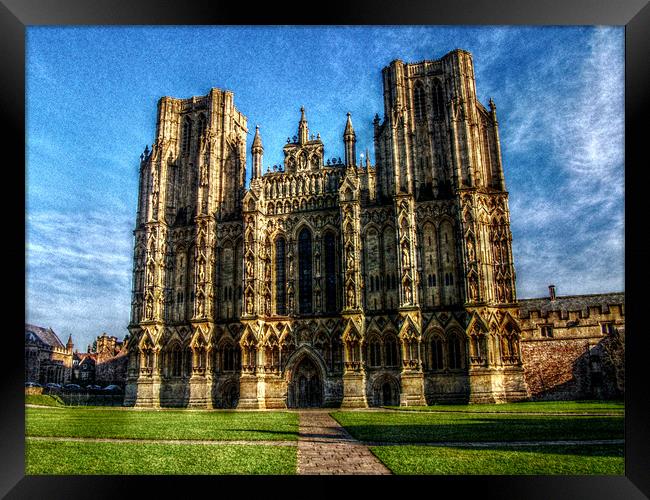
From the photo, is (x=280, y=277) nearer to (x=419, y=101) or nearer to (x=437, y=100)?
(x=419, y=101)

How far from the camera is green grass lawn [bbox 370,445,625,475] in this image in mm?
11688

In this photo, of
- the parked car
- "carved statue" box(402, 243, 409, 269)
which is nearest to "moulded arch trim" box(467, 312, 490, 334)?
"carved statue" box(402, 243, 409, 269)

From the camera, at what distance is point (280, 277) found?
115 feet

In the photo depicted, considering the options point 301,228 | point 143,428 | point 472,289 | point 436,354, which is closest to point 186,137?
point 301,228

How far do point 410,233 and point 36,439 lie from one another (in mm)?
22111

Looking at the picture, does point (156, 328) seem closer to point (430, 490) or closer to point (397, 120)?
point (397, 120)

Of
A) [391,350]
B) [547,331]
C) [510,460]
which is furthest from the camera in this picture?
[391,350]

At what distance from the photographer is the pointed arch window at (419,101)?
34.6 m

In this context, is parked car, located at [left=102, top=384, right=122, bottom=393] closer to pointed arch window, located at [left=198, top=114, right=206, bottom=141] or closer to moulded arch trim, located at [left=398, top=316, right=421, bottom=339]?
pointed arch window, located at [left=198, top=114, right=206, bottom=141]

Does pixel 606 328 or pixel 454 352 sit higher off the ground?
pixel 606 328

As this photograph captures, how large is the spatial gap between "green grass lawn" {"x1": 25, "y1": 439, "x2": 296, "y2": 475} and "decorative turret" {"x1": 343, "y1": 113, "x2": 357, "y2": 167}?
22.7m

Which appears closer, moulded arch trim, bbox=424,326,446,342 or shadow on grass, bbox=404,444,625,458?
shadow on grass, bbox=404,444,625,458

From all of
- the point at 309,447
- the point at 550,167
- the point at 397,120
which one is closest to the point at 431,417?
the point at 309,447
